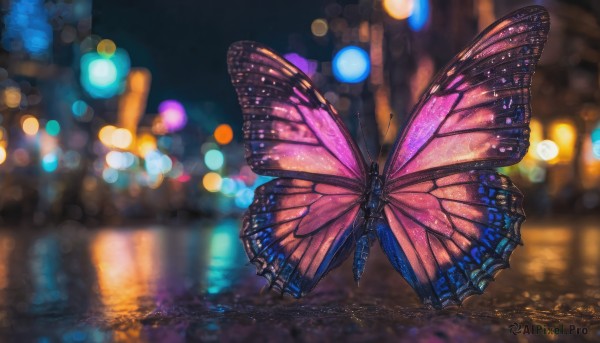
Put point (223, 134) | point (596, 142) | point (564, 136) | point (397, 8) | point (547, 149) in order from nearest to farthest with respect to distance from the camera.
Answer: point (397, 8), point (547, 149), point (564, 136), point (596, 142), point (223, 134)

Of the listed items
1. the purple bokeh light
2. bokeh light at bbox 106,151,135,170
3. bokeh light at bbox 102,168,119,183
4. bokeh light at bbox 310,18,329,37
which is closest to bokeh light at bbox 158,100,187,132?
bokeh light at bbox 106,151,135,170

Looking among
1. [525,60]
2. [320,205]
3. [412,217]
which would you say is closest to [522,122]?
[525,60]

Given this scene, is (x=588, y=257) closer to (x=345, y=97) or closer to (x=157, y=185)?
(x=345, y=97)

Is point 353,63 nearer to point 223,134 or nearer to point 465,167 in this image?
point 465,167

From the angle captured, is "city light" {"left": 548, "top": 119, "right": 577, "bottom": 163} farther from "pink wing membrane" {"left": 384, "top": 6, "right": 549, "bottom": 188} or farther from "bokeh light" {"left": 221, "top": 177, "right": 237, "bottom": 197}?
"bokeh light" {"left": 221, "top": 177, "right": 237, "bottom": 197}

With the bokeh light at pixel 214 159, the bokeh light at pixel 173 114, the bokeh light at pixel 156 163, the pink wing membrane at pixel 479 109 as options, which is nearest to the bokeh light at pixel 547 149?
the bokeh light at pixel 156 163

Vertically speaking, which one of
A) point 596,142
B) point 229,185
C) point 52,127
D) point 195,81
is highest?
point 195,81

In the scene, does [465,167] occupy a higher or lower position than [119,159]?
lower

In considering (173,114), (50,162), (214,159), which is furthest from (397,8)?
(214,159)

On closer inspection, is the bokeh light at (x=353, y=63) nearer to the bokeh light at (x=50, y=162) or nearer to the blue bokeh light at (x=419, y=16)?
the blue bokeh light at (x=419, y=16)
